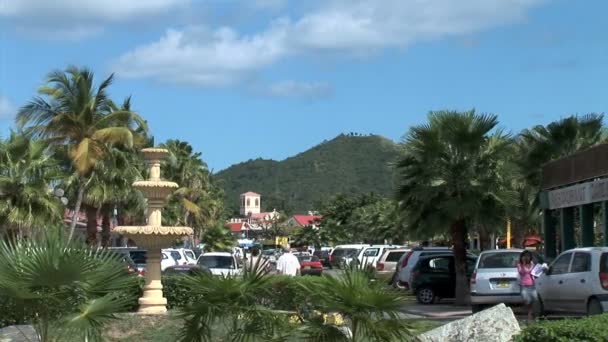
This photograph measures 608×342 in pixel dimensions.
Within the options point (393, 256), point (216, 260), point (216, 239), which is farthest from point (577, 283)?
point (216, 239)

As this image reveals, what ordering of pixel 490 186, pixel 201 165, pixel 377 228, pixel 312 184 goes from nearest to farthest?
1. pixel 490 186
2. pixel 201 165
3. pixel 377 228
4. pixel 312 184

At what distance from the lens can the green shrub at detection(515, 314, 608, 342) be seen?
8.88 meters

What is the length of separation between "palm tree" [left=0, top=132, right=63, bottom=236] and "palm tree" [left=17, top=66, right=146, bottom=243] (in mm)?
802

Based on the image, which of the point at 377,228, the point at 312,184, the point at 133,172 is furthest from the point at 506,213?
the point at 312,184

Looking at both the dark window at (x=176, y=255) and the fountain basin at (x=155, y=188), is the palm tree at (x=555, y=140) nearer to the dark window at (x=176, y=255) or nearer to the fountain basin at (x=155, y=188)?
the dark window at (x=176, y=255)

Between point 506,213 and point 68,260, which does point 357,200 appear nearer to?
point 506,213

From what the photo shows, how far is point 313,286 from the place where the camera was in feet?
28.8

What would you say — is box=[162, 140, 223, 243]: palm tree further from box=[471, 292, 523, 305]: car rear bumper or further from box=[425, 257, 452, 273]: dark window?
box=[471, 292, 523, 305]: car rear bumper

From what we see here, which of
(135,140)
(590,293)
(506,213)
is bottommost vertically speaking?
(590,293)

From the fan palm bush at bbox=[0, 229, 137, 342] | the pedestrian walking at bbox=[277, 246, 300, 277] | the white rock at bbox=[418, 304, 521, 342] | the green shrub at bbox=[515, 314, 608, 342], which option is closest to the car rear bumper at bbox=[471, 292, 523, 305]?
the pedestrian walking at bbox=[277, 246, 300, 277]

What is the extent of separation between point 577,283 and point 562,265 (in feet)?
3.51

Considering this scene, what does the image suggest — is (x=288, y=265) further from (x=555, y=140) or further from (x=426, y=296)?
(x=555, y=140)

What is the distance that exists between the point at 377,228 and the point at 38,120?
209 feet

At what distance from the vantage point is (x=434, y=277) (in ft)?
89.4
